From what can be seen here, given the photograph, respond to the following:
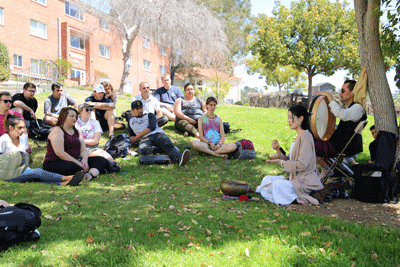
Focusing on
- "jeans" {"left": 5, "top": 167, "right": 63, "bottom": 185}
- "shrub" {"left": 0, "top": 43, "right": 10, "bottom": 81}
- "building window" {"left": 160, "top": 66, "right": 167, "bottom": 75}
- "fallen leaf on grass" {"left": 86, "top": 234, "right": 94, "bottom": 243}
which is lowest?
"fallen leaf on grass" {"left": 86, "top": 234, "right": 94, "bottom": 243}

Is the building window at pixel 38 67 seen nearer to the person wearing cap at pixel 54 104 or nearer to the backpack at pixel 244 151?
the person wearing cap at pixel 54 104

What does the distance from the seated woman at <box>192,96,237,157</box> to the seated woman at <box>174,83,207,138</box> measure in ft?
3.66

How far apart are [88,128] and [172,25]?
54.5 ft

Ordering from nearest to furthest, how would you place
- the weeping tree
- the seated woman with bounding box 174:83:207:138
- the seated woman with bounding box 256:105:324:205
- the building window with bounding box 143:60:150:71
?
the seated woman with bounding box 256:105:324:205 → the seated woman with bounding box 174:83:207:138 → the weeping tree → the building window with bounding box 143:60:150:71

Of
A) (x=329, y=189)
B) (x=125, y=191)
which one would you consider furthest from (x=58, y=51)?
(x=329, y=189)

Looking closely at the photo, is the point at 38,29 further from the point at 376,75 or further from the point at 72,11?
the point at 376,75

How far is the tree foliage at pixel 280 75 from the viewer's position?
39.4 m

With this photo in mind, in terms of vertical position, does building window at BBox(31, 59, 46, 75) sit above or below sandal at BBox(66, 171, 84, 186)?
above

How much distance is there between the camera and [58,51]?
26.0 m

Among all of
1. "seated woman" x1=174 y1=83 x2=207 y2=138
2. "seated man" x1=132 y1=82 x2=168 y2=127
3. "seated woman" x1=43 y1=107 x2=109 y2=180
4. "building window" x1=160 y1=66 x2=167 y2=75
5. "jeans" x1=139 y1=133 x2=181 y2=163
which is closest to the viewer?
"seated woman" x1=43 y1=107 x2=109 y2=180

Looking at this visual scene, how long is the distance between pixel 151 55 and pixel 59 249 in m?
36.2

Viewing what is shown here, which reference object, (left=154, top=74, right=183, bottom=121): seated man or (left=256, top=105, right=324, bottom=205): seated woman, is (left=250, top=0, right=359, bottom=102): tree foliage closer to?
(left=154, top=74, right=183, bottom=121): seated man

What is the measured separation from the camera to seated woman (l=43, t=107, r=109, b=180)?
6047 millimetres

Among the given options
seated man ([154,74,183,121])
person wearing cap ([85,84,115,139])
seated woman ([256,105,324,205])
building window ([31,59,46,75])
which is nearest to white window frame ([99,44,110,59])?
building window ([31,59,46,75])
